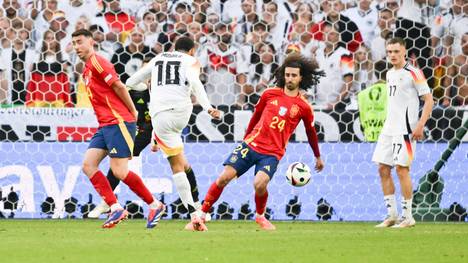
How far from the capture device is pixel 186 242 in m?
8.45

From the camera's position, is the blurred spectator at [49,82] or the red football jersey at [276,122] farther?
the blurred spectator at [49,82]

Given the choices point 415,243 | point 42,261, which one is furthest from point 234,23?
point 42,261

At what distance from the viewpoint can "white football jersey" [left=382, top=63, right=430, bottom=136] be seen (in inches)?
440

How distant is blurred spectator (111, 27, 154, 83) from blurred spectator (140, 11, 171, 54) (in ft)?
0.58

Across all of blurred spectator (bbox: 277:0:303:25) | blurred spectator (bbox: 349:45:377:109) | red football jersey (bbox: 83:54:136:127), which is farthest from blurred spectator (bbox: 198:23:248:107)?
red football jersey (bbox: 83:54:136:127)

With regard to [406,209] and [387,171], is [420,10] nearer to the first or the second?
[387,171]

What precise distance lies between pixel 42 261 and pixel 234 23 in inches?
327

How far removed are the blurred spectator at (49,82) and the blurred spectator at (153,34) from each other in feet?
3.73

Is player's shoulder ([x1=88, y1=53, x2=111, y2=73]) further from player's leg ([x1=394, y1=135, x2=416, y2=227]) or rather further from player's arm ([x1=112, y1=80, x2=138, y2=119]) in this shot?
player's leg ([x1=394, y1=135, x2=416, y2=227])

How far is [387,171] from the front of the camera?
11.3 meters

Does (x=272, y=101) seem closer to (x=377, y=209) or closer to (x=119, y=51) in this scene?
(x=377, y=209)

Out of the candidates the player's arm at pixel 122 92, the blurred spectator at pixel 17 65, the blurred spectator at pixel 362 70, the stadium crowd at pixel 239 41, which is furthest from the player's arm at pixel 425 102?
the blurred spectator at pixel 17 65

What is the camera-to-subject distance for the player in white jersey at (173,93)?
1049 centimetres

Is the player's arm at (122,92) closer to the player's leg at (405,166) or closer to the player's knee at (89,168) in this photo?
the player's knee at (89,168)
